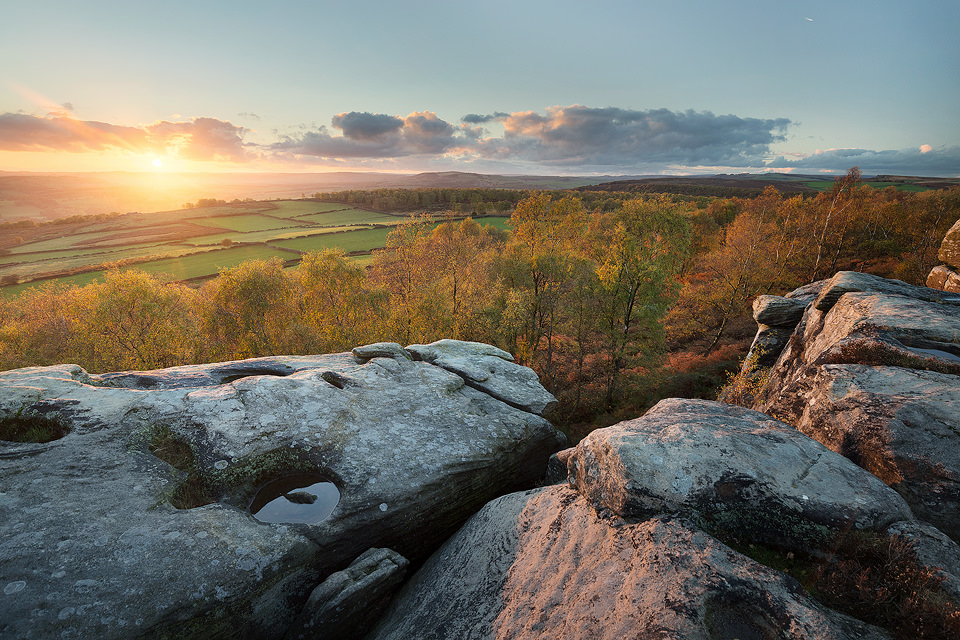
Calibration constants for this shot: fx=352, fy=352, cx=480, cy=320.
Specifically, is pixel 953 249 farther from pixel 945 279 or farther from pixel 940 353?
pixel 940 353

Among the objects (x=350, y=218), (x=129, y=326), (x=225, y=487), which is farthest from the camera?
(x=350, y=218)

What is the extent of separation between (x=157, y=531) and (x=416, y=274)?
3261cm

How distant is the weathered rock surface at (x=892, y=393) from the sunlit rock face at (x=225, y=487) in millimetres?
9363

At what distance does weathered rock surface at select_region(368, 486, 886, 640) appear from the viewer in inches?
220

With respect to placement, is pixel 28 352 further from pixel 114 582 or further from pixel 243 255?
pixel 243 255

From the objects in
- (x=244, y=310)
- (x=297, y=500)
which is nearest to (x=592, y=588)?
(x=297, y=500)

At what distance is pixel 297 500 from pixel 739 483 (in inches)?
449

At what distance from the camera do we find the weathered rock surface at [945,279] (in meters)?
20.4

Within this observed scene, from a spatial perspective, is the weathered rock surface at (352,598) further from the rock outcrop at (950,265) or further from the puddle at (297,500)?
the rock outcrop at (950,265)

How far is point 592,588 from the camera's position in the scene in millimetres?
6797

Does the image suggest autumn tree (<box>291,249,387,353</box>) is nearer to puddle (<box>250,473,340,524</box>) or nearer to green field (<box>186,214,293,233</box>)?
puddle (<box>250,473,340,524</box>)

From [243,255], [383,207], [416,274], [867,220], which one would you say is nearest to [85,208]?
[383,207]

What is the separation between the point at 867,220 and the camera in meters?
48.1

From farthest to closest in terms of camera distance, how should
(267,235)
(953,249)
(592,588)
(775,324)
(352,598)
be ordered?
(267,235) < (775,324) < (953,249) < (352,598) < (592,588)
